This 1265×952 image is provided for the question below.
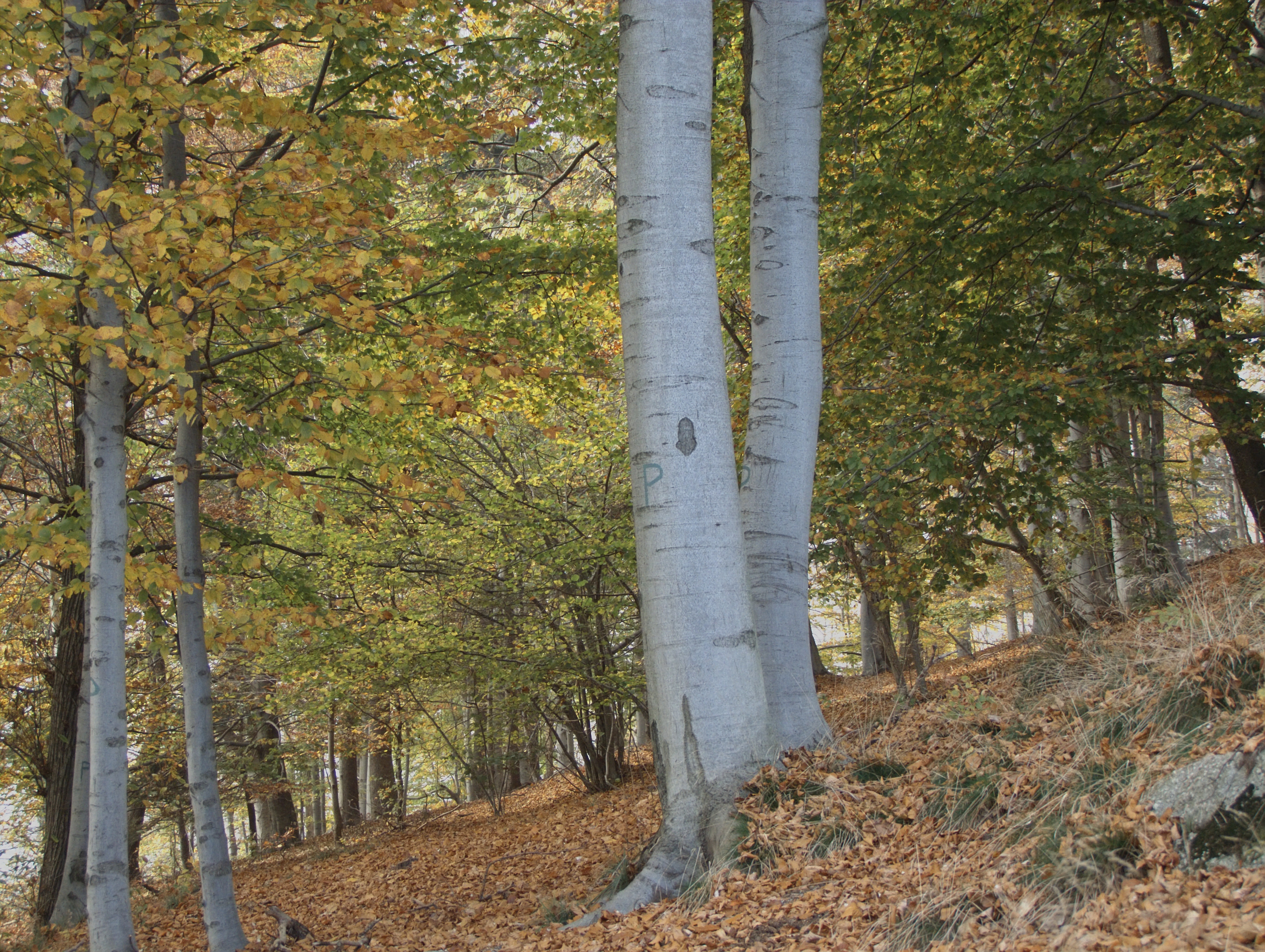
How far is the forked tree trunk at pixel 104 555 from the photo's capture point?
443 centimetres

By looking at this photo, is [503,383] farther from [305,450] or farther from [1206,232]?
[1206,232]

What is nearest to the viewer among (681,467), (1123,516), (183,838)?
(681,467)

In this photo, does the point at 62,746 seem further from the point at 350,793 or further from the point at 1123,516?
the point at 1123,516

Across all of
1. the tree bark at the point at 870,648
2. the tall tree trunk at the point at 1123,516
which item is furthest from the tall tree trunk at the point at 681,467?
the tree bark at the point at 870,648

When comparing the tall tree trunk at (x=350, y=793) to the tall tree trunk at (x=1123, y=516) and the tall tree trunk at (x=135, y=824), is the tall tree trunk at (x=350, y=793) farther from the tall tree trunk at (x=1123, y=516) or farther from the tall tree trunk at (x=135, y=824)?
the tall tree trunk at (x=1123, y=516)

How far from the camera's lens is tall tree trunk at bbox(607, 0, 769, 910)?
3.58m

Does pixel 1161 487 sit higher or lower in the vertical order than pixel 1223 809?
higher

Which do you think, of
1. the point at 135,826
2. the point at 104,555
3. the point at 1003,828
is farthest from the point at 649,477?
the point at 135,826

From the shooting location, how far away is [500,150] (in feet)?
36.6

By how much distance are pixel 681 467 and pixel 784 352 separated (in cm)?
115

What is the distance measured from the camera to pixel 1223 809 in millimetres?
2295

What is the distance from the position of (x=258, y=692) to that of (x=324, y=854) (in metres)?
2.38

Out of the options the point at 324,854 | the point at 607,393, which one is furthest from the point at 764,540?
the point at 324,854

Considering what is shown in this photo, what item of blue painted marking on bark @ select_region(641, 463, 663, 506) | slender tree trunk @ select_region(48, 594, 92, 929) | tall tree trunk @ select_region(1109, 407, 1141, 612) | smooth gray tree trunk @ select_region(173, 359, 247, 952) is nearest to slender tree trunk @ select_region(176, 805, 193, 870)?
slender tree trunk @ select_region(48, 594, 92, 929)
